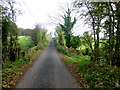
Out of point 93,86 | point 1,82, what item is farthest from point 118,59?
point 1,82

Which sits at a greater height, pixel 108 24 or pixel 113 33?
pixel 108 24

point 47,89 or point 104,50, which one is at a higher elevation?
point 104,50

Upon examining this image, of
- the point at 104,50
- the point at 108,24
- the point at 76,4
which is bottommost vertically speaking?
the point at 104,50

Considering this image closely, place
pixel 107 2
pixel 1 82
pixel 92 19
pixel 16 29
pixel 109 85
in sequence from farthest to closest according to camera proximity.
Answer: pixel 16 29
pixel 92 19
pixel 107 2
pixel 1 82
pixel 109 85

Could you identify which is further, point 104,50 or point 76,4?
point 76,4

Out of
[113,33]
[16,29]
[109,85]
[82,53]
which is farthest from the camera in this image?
[82,53]

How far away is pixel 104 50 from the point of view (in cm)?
690

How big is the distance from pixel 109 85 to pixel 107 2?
5.06 metres

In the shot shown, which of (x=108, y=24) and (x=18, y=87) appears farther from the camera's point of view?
(x=108, y=24)

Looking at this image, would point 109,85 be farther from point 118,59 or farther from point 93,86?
point 118,59

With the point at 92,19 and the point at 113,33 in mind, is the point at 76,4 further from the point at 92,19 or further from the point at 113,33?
the point at 113,33

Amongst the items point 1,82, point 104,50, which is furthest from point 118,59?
point 1,82

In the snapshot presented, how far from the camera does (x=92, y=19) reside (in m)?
9.82

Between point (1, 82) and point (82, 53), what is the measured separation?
64.9 feet
